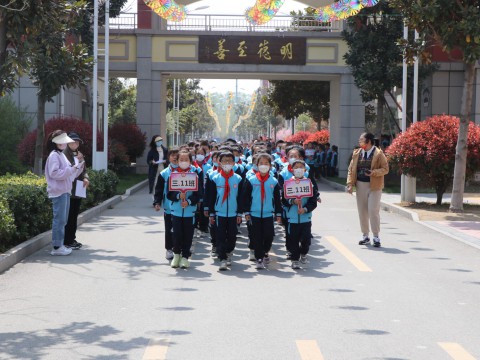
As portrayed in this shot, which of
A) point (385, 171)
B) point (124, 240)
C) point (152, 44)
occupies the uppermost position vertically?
point (152, 44)

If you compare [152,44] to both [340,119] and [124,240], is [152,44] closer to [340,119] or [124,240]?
[340,119]

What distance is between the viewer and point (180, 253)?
11.1 m

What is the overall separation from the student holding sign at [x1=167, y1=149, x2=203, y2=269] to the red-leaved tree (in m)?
10.7

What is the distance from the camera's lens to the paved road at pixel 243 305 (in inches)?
260

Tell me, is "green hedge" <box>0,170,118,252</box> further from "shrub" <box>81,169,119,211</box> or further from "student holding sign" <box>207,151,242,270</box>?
"shrub" <box>81,169,119,211</box>

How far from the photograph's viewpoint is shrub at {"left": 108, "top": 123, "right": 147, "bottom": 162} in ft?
117

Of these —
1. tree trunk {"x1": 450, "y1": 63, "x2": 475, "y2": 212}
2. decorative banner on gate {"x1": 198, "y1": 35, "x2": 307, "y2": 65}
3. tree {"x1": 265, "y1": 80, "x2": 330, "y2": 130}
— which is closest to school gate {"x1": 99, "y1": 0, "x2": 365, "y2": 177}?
decorative banner on gate {"x1": 198, "y1": 35, "x2": 307, "y2": 65}

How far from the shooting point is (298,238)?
11.1 m

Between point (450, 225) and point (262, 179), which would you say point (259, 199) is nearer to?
point (262, 179)

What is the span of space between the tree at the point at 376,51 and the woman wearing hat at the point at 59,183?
19889 millimetres

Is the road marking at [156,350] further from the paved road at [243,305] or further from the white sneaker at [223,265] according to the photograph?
the white sneaker at [223,265]

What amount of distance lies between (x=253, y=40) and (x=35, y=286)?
84.4 ft

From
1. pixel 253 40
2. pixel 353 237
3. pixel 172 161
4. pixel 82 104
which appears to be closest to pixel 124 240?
pixel 172 161

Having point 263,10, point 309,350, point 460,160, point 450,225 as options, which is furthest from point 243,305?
point 263,10
